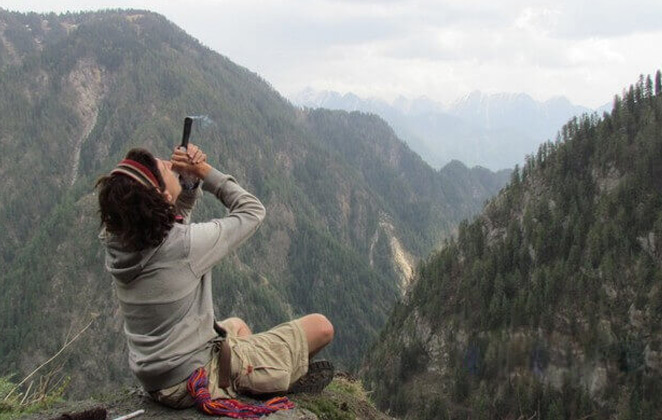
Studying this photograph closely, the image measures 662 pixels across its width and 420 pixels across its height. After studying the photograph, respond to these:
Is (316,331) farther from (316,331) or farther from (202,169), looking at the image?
(202,169)

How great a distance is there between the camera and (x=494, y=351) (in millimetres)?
90125

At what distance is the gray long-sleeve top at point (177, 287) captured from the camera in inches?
221

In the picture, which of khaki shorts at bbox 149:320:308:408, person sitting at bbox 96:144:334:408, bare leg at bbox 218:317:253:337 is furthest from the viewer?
bare leg at bbox 218:317:253:337

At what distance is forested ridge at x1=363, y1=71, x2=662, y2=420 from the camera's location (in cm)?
8044

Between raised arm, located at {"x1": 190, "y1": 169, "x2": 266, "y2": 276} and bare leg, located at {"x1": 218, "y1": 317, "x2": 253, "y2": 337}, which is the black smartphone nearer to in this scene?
raised arm, located at {"x1": 190, "y1": 169, "x2": 266, "y2": 276}

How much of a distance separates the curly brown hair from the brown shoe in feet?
9.33

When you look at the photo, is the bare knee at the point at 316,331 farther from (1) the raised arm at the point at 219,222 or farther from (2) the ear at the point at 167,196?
(2) the ear at the point at 167,196

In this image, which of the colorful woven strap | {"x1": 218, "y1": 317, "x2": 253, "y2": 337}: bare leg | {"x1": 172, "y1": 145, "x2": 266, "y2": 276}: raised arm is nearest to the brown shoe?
{"x1": 218, "y1": 317, "x2": 253, "y2": 337}: bare leg


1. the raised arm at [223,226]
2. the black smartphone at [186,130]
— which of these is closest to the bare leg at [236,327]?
the raised arm at [223,226]

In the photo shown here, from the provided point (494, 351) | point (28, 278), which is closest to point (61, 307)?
point (28, 278)

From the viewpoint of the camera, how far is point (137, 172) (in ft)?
17.6

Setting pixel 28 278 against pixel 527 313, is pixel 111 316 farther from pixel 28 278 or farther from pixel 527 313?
pixel 527 313

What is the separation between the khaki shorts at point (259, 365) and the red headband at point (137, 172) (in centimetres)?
191

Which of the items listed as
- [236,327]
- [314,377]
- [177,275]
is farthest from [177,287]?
[314,377]
